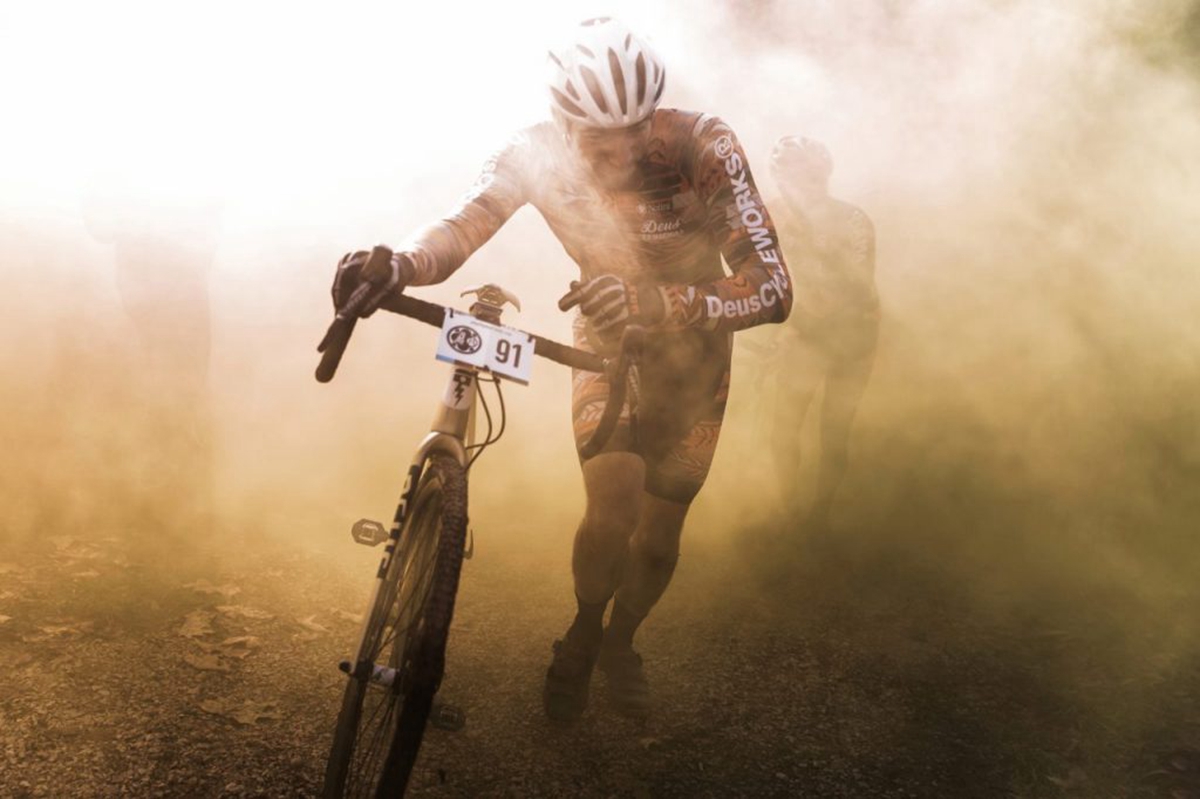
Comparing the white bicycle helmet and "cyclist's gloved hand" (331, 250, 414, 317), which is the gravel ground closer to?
"cyclist's gloved hand" (331, 250, 414, 317)

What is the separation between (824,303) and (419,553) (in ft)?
10.8

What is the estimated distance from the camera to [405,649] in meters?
→ 2.31

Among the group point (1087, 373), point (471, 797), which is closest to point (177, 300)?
point (471, 797)

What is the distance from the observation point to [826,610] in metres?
4.33

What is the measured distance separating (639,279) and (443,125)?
5.66m

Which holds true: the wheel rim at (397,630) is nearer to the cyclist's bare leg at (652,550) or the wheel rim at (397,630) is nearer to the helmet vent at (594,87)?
the cyclist's bare leg at (652,550)

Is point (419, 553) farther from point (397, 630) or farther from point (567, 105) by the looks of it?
point (567, 105)

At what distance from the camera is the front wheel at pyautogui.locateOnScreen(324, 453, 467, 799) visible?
6.50 ft

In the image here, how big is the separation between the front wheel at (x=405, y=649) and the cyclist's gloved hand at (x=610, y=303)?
0.54 m

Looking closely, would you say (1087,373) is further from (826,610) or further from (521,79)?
(521,79)

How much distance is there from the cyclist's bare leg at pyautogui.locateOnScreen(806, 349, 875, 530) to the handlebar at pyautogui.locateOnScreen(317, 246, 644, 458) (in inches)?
119

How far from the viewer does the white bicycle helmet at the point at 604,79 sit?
9.18 ft

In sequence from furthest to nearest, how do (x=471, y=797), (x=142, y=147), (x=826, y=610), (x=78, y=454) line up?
(x=142, y=147) < (x=78, y=454) < (x=826, y=610) < (x=471, y=797)

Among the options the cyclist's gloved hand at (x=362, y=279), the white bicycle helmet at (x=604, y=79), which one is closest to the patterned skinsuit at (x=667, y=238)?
the white bicycle helmet at (x=604, y=79)
